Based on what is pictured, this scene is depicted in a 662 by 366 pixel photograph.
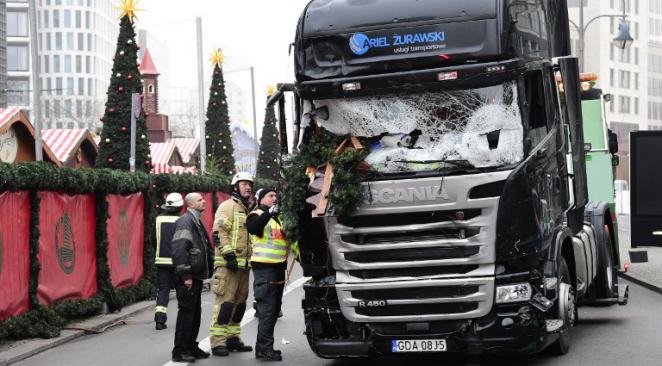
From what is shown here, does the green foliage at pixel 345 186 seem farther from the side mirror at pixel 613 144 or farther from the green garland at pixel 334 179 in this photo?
the side mirror at pixel 613 144

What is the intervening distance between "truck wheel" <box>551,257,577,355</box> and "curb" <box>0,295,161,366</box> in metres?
5.73

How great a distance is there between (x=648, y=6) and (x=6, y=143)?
111 metres

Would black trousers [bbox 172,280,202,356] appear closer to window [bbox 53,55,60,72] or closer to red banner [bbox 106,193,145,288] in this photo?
red banner [bbox 106,193,145,288]

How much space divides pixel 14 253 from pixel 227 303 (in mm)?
3216

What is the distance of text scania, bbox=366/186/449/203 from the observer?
34.0 feet

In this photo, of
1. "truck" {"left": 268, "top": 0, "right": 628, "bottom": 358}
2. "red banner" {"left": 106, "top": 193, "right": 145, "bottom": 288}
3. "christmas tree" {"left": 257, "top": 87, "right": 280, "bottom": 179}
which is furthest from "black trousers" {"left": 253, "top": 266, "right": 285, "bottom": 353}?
"christmas tree" {"left": 257, "top": 87, "right": 280, "bottom": 179}

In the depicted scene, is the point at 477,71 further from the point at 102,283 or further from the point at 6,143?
the point at 6,143

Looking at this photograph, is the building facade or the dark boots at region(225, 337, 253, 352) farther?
the building facade

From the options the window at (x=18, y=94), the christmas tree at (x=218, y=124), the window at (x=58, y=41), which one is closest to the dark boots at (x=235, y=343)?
the christmas tree at (x=218, y=124)

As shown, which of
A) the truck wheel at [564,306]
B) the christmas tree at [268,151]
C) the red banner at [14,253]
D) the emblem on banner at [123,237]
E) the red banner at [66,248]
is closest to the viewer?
the truck wheel at [564,306]

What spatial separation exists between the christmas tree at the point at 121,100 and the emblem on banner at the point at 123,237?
410 inches

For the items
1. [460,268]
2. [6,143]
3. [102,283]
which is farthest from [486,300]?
[6,143]

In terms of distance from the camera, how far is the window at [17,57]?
148m

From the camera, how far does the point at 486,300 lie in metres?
10.4
